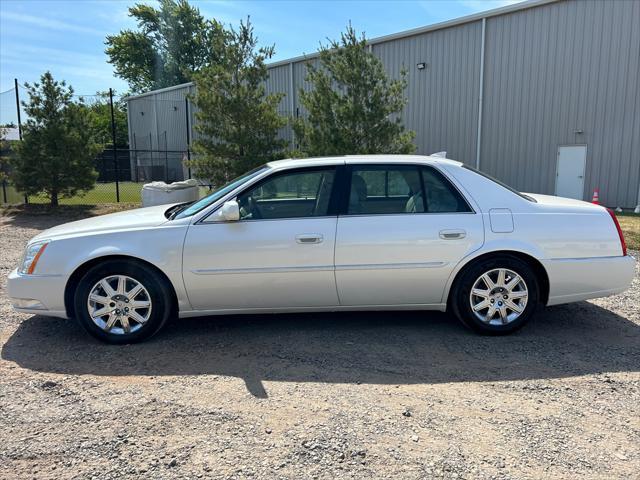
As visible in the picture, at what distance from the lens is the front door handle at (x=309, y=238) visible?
163 inches

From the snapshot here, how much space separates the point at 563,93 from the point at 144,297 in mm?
16035

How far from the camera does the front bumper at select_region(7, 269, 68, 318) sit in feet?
13.4

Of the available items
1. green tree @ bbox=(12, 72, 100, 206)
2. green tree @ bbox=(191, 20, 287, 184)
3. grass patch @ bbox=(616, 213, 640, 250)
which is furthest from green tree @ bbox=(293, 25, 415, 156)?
green tree @ bbox=(12, 72, 100, 206)

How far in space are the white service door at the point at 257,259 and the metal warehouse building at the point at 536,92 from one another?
48.3 ft

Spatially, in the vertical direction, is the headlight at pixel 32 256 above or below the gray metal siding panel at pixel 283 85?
below

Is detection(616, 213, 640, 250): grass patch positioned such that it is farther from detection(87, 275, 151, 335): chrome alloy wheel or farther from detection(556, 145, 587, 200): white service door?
detection(87, 275, 151, 335): chrome alloy wheel

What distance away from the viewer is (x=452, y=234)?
4.20 metres

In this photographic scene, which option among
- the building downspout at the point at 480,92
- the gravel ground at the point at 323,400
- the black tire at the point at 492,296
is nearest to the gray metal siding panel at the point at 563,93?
the building downspout at the point at 480,92

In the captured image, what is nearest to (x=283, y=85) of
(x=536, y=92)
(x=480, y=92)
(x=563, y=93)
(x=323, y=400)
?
(x=480, y=92)

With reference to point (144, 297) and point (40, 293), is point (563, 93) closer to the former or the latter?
point (144, 297)

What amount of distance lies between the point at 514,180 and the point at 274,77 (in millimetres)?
12355

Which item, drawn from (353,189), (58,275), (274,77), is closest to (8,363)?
(58,275)

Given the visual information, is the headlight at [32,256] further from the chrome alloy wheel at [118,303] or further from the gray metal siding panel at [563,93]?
the gray metal siding panel at [563,93]

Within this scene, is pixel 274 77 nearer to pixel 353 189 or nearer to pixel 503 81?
pixel 503 81
